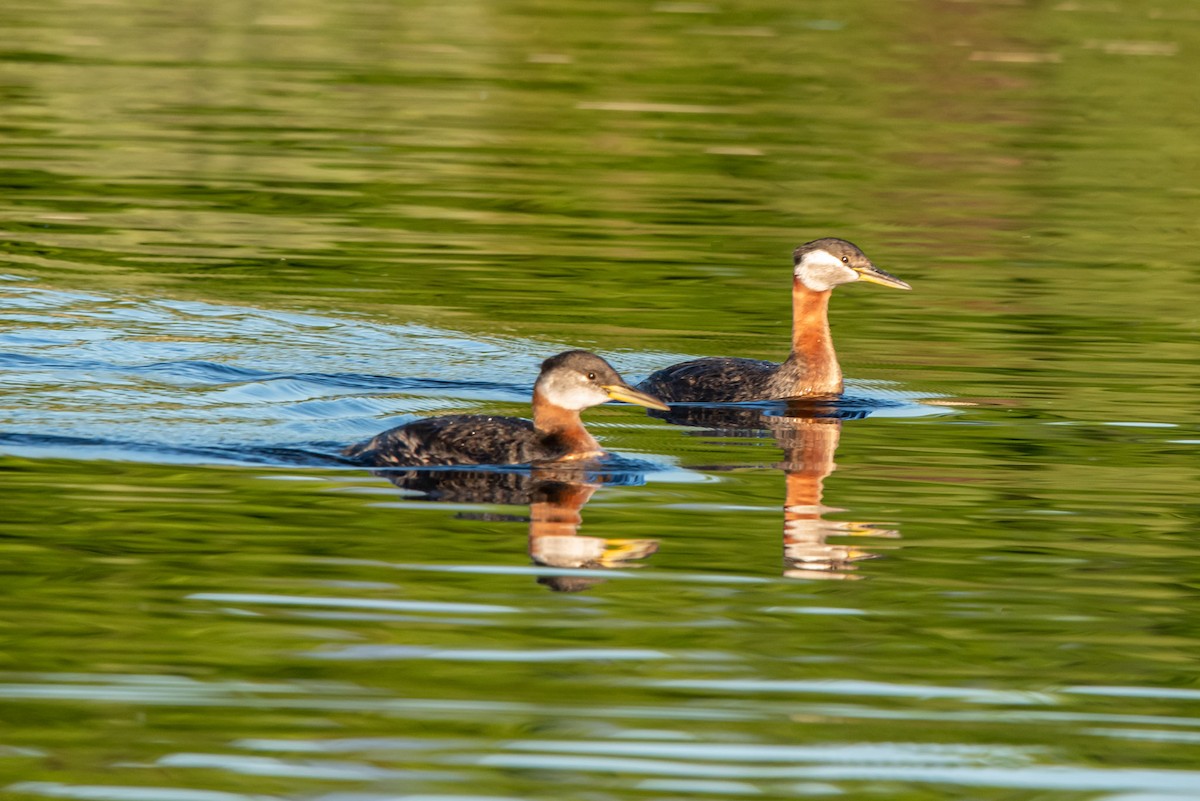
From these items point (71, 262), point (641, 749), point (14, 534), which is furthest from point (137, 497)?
point (71, 262)

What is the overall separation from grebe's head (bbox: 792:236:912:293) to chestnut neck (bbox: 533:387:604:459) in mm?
3843

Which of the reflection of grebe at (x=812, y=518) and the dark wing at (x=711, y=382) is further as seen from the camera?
the dark wing at (x=711, y=382)

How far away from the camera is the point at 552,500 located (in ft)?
35.2

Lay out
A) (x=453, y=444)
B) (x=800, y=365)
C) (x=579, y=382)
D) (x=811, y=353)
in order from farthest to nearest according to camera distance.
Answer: (x=811, y=353) < (x=800, y=365) < (x=579, y=382) < (x=453, y=444)

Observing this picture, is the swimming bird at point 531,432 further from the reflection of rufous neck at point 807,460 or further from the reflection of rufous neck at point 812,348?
the reflection of rufous neck at point 812,348

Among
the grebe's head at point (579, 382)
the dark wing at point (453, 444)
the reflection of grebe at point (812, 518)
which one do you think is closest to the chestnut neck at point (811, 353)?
the reflection of grebe at point (812, 518)

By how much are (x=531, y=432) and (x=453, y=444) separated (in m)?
0.55

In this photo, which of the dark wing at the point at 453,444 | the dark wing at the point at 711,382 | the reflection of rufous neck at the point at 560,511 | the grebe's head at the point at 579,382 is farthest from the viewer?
the dark wing at the point at 711,382

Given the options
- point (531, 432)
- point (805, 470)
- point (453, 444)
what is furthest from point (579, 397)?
point (805, 470)

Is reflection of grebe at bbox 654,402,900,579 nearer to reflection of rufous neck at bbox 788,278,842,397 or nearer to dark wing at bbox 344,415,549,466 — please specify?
reflection of rufous neck at bbox 788,278,842,397

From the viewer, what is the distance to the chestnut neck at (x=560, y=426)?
1166cm

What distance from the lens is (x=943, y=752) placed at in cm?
699

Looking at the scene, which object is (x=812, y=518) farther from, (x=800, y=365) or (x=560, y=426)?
(x=800, y=365)

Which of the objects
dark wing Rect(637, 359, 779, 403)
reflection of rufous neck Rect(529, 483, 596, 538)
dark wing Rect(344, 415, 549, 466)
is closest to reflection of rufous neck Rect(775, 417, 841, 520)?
dark wing Rect(637, 359, 779, 403)
